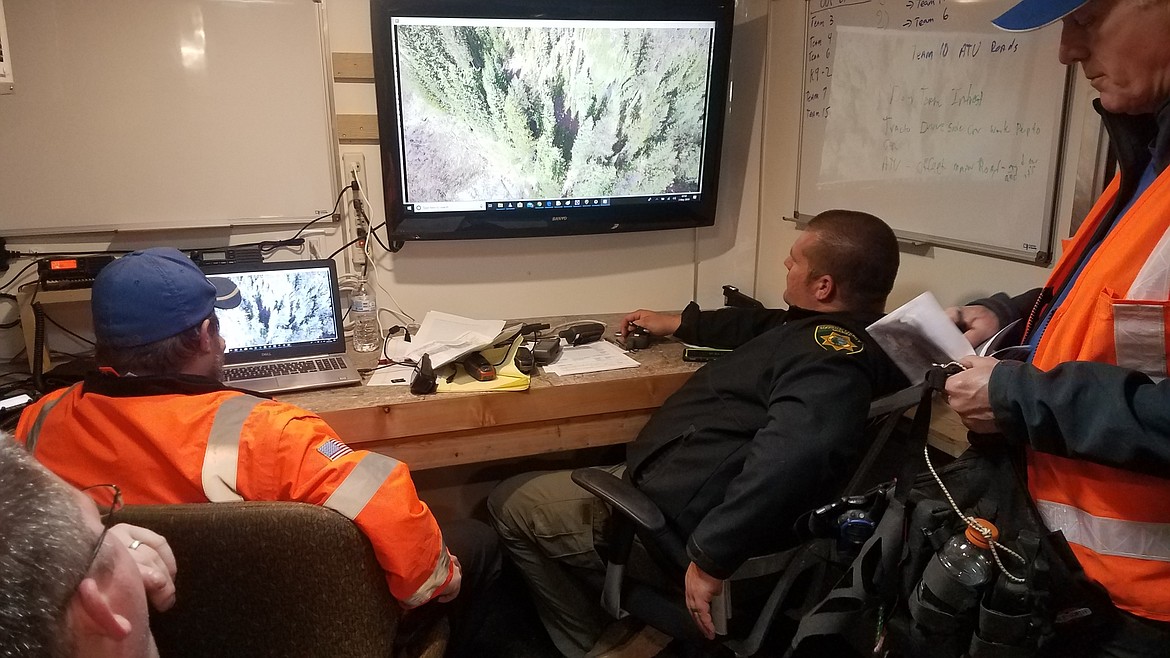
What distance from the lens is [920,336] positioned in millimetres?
1215

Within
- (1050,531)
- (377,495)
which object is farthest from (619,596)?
(1050,531)

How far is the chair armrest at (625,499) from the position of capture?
1.42m

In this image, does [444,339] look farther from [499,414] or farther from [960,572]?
[960,572]

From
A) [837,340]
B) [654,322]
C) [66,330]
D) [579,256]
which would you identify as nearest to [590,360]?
[654,322]

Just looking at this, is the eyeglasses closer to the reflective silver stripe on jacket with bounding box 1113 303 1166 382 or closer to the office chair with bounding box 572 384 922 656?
the office chair with bounding box 572 384 922 656

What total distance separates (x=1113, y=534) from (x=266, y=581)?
1076 millimetres

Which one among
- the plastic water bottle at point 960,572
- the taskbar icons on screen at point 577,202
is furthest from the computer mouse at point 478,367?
the plastic water bottle at point 960,572

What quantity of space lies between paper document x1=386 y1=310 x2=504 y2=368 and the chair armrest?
0.54 m

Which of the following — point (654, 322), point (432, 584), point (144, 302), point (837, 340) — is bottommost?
point (432, 584)

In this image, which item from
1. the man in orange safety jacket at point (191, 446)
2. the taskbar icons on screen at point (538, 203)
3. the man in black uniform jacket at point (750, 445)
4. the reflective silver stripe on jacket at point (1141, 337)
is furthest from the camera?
the taskbar icons on screen at point (538, 203)

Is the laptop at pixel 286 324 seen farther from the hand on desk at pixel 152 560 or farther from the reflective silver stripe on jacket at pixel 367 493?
the hand on desk at pixel 152 560

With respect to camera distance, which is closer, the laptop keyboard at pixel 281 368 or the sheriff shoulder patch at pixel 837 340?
the sheriff shoulder patch at pixel 837 340

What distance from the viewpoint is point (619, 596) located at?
153cm

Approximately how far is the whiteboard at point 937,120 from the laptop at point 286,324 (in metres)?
1.48
